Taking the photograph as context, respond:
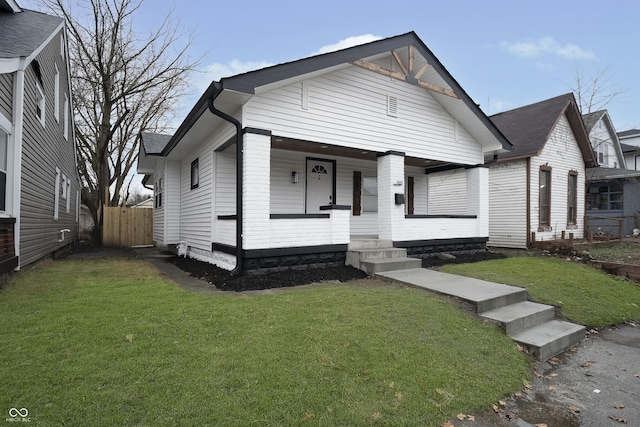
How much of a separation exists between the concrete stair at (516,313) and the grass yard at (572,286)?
0.63 m

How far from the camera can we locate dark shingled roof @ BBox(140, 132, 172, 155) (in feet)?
37.4

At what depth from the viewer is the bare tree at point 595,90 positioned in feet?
54.5

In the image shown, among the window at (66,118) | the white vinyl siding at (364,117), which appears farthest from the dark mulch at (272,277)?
the window at (66,118)

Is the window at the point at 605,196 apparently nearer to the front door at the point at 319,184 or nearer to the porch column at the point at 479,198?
the porch column at the point at 479,198

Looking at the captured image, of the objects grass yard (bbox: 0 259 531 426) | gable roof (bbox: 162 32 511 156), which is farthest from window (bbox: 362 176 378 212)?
grass yard (bbox: 0 259 531 426)

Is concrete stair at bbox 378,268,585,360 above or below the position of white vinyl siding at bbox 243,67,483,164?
below

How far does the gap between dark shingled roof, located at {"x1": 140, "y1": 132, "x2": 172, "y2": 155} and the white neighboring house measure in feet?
66.8

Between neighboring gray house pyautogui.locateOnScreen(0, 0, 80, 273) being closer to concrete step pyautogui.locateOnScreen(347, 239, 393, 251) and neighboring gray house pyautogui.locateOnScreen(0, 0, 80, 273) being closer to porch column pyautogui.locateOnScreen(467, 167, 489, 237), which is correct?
concrete step pyautogui.locateOnScreen(347, 239, 393, 251)

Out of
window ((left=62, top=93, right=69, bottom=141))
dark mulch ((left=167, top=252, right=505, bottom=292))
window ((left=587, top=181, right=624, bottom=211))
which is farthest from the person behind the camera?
window ((left=587, top=181, right=624, bottom=211))

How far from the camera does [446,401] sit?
2.70 metres

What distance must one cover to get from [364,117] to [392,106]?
37.1 inches

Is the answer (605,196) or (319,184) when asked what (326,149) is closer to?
(319,184)

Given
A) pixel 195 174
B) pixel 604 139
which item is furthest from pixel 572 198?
pixel 195 174

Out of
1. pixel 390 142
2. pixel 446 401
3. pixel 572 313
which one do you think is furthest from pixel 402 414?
pixel 390 142
